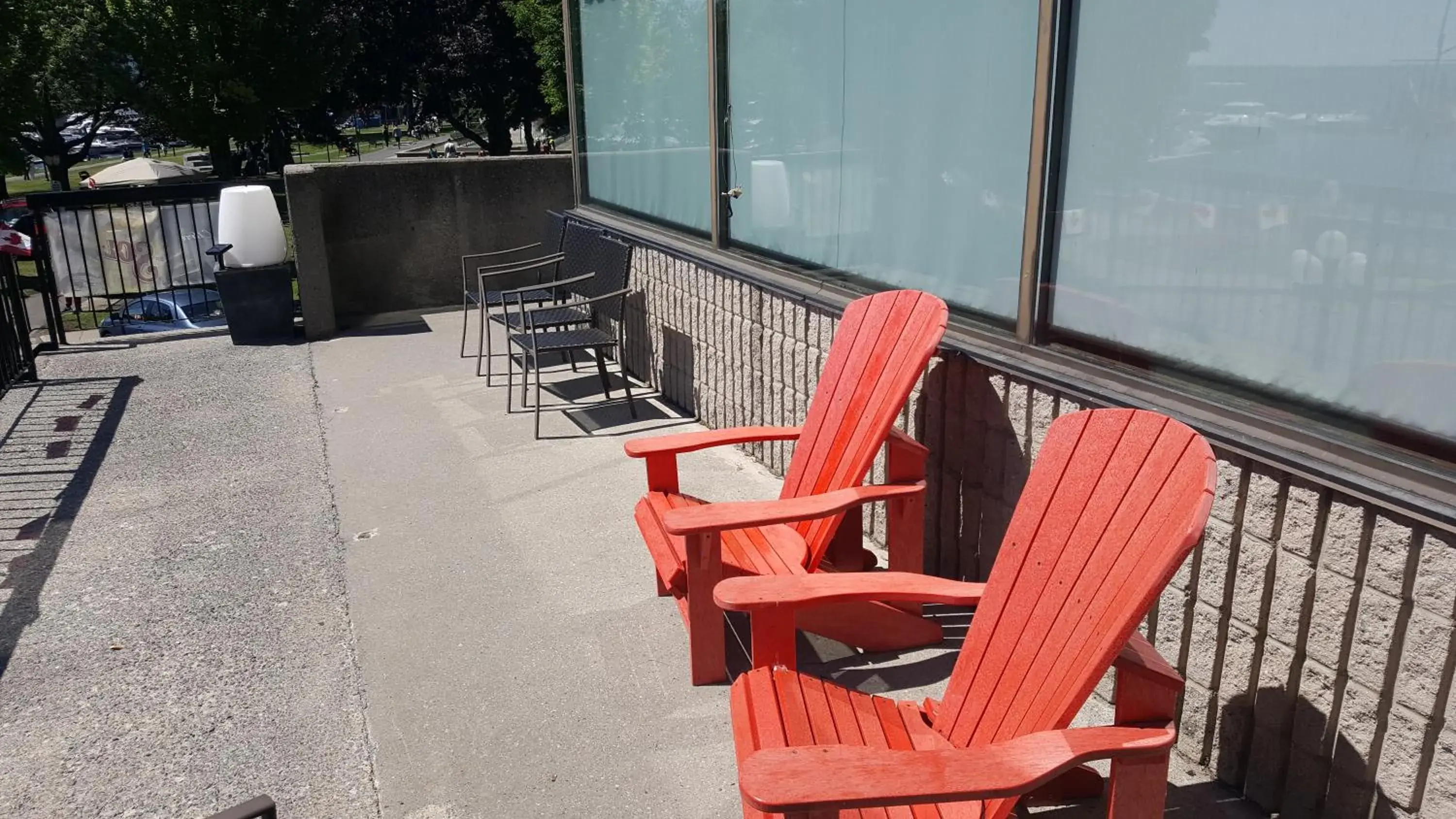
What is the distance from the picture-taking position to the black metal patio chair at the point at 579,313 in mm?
5848

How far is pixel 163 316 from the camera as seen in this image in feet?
31.1

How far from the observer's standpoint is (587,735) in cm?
300

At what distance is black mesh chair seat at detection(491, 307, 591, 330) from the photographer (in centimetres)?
613

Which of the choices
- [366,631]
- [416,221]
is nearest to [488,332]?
[416,221]

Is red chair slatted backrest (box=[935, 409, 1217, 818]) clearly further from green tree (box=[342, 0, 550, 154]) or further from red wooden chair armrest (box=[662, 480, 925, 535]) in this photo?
green tree (box=[342, 0, 550, 154])

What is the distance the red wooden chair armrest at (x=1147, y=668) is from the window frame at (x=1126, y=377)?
22.3 inches

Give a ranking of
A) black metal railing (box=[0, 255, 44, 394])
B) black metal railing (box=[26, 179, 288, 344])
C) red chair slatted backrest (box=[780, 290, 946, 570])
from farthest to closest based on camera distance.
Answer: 1. black metal railing (box=[26, 179, 288, 344])
2. black metal railing (box=[0, 255, 44, 394])
3. red chair slatted backrest (box=[780, 290, 946, 570])

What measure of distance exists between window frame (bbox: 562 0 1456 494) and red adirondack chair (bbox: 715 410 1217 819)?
43 centimetres

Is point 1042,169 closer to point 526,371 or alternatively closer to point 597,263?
point 526,371

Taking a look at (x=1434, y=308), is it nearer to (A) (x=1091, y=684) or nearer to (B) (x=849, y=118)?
(A) (x=1091, y=684)

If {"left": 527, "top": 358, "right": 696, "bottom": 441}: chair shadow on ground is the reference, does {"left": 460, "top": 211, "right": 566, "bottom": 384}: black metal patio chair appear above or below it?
→ above

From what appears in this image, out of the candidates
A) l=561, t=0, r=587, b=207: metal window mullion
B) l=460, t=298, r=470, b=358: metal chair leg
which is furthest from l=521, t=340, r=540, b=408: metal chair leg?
l=561, t=0, r=587, b=207: metal window mullion

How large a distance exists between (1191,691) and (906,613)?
86 centimetres

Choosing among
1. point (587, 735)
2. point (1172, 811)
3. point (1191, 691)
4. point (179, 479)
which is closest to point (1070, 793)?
point (1172, 811)
